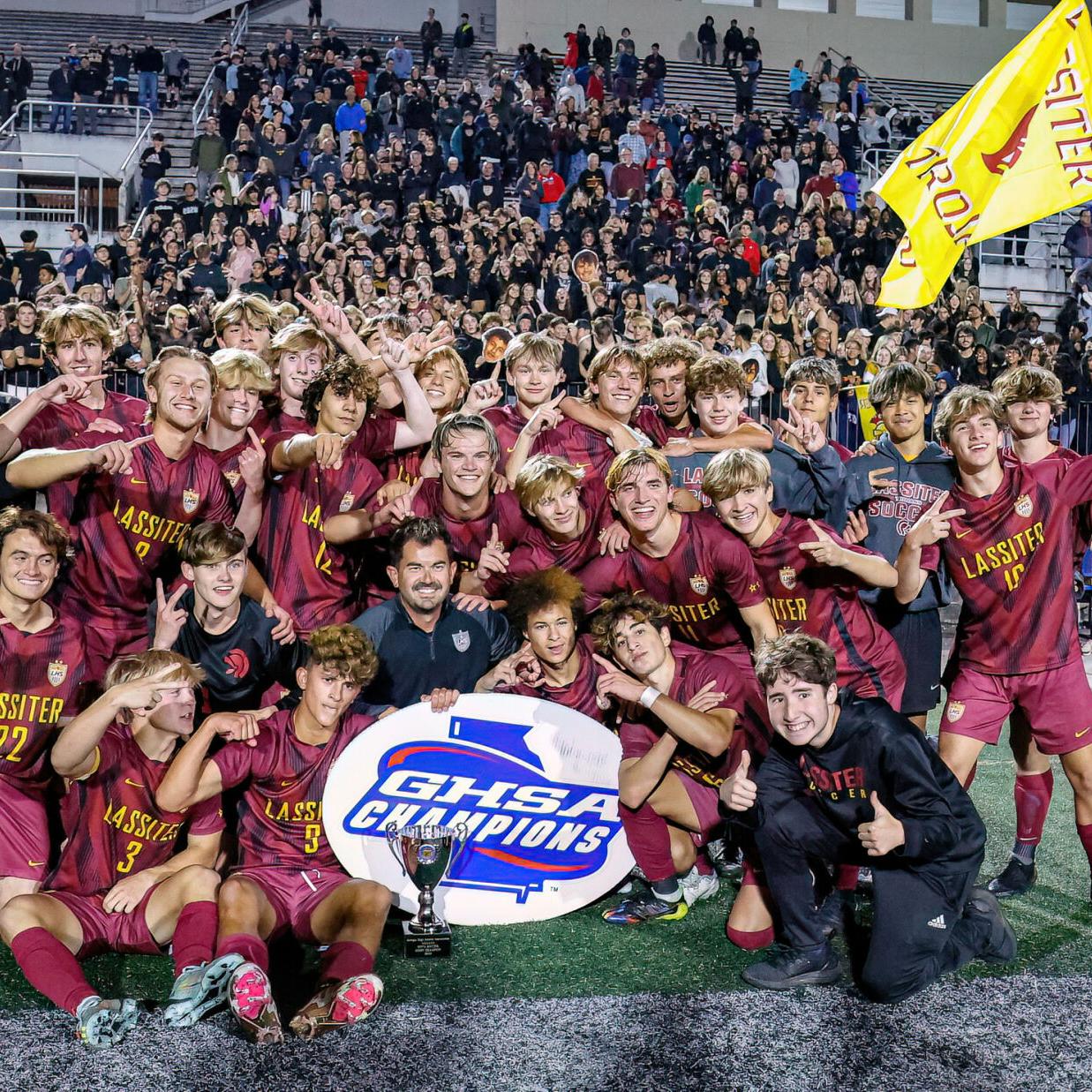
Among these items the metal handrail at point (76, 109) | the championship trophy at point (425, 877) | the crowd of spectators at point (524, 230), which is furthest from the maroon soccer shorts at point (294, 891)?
the metal handrail at point (76, 109)

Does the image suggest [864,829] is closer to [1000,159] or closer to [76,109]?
[1000,159]

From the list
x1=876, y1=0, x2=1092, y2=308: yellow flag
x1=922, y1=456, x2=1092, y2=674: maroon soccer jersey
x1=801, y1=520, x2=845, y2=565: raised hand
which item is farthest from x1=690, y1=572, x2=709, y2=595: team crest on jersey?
x1=876, y1=0, x2=1092, y2=308: yellow flag

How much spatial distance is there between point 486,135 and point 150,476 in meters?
13.9

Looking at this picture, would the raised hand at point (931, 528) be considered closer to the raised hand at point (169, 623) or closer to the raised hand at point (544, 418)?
the raised hand at point (544, 418)

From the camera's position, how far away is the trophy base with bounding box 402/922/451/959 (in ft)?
14.0

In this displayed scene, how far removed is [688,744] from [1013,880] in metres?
1.49

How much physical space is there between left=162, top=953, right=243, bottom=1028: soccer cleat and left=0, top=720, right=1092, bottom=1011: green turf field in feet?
0.91

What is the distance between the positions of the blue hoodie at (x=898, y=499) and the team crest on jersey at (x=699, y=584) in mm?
735

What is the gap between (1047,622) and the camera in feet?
15.9

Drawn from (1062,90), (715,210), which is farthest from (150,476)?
(715,210)

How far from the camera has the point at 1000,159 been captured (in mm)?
6914

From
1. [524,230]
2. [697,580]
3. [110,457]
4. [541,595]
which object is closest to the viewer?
[110,457]

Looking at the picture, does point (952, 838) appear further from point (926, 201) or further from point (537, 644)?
point (926, 201)

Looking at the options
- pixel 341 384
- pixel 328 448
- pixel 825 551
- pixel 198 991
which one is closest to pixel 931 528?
pixel 825 551
